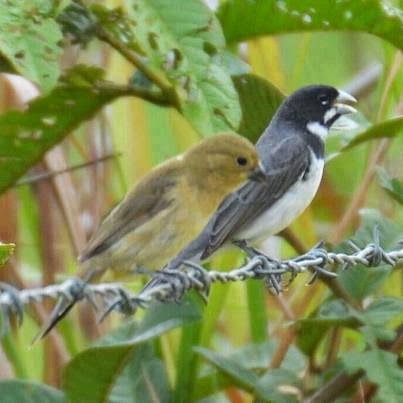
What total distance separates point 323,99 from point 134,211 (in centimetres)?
120

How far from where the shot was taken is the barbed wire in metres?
2.34

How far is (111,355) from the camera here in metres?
3.72

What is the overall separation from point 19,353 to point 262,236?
848 mm

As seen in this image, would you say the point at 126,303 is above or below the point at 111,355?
above


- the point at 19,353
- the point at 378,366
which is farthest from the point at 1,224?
the point at 378,366

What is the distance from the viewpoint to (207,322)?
4352mm

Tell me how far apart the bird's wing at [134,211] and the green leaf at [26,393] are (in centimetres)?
36

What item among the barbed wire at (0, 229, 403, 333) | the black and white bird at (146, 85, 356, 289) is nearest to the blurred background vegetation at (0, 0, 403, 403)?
the black and white bird at (146, 85, 356, 289)

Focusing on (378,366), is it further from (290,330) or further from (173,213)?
(173,213)

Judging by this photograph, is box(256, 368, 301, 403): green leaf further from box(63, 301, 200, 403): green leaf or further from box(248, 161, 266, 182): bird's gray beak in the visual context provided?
box(248, 161, 266, 182): bird's gray beak

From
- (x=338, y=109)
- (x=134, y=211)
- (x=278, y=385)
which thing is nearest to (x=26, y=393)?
(x=134, y=211)

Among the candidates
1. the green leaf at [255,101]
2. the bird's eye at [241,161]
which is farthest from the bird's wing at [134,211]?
the green leaf at [255,101]

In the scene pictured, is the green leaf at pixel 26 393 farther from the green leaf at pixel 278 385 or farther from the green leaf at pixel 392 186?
the green leaf at pixel 392 186

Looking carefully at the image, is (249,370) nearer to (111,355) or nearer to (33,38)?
(111,355)
